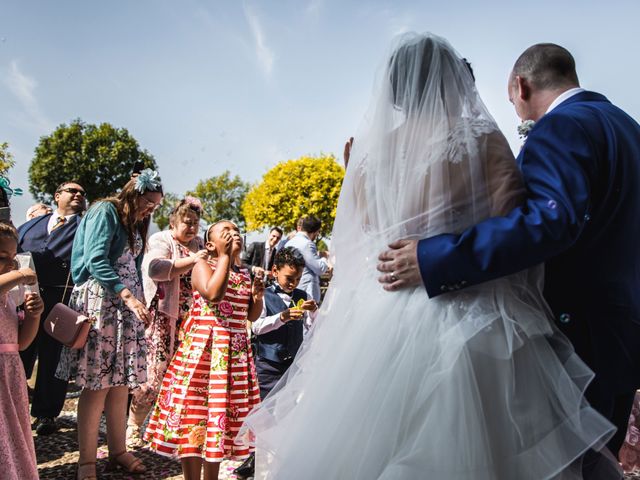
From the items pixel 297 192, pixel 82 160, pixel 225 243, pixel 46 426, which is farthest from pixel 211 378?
pixel 82 160

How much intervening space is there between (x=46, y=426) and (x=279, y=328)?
99.0 inches

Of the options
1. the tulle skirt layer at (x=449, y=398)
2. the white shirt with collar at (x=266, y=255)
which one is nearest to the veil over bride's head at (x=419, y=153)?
the tulle skirt layer at (x=449, y=398)

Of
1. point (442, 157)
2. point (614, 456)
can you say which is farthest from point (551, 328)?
point (442, 157)

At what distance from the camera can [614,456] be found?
1.86 metres

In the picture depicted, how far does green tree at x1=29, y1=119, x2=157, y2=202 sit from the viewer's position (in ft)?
128

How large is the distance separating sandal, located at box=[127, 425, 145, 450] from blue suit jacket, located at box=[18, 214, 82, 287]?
163 cm

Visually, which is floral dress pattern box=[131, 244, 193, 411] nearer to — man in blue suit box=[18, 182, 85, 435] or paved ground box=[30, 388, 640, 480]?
paved ground box=[30, 388, 640, 480]

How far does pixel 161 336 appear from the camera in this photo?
4660 mm

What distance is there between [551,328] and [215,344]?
7.15ft

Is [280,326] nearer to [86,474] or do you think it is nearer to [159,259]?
[159,259]

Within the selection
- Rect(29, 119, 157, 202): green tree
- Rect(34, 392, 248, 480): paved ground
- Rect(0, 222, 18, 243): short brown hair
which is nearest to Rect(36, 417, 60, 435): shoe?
Rect(34, 392, 248, 480): paved ground

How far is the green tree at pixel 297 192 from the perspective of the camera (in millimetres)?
32438

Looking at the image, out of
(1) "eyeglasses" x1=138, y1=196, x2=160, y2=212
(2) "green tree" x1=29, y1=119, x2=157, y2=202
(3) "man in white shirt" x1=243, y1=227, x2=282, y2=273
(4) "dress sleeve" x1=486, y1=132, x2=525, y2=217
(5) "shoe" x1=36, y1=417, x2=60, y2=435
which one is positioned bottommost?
(5) "shoe" x1=36, y1=417, x2=60, y2=435

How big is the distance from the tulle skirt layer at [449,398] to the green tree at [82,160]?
39567 mm
